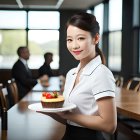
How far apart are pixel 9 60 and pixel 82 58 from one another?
1068cm

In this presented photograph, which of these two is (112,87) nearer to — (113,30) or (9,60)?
(113,30)

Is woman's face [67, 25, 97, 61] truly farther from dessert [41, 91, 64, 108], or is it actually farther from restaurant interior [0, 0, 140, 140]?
restaurant interior [0, 0, 140, 140]

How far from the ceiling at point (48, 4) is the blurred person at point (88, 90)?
348 inches

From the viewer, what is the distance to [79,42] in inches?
49.5

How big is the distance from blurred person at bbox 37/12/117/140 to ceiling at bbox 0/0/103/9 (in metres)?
8.83

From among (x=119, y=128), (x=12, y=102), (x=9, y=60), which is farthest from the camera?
(x=9, y=60)

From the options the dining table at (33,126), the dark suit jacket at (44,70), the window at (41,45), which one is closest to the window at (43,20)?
the window at (41,45)

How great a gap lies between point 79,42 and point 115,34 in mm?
7990

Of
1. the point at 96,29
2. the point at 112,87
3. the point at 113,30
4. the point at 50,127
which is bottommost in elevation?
the point at 50,127

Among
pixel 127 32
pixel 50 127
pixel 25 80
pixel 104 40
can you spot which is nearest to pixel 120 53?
pixel 127 32

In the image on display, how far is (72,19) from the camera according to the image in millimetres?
1306

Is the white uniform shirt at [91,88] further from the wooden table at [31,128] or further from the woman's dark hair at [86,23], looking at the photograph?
the wooden table at [31,128]

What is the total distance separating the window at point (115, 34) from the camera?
8727mm

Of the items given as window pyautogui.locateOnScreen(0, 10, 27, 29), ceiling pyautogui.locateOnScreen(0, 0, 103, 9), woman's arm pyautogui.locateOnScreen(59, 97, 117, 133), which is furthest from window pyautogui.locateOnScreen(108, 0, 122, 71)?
woman's arm pyautogui.locateOnScreen(59, 97, 117, 133)
